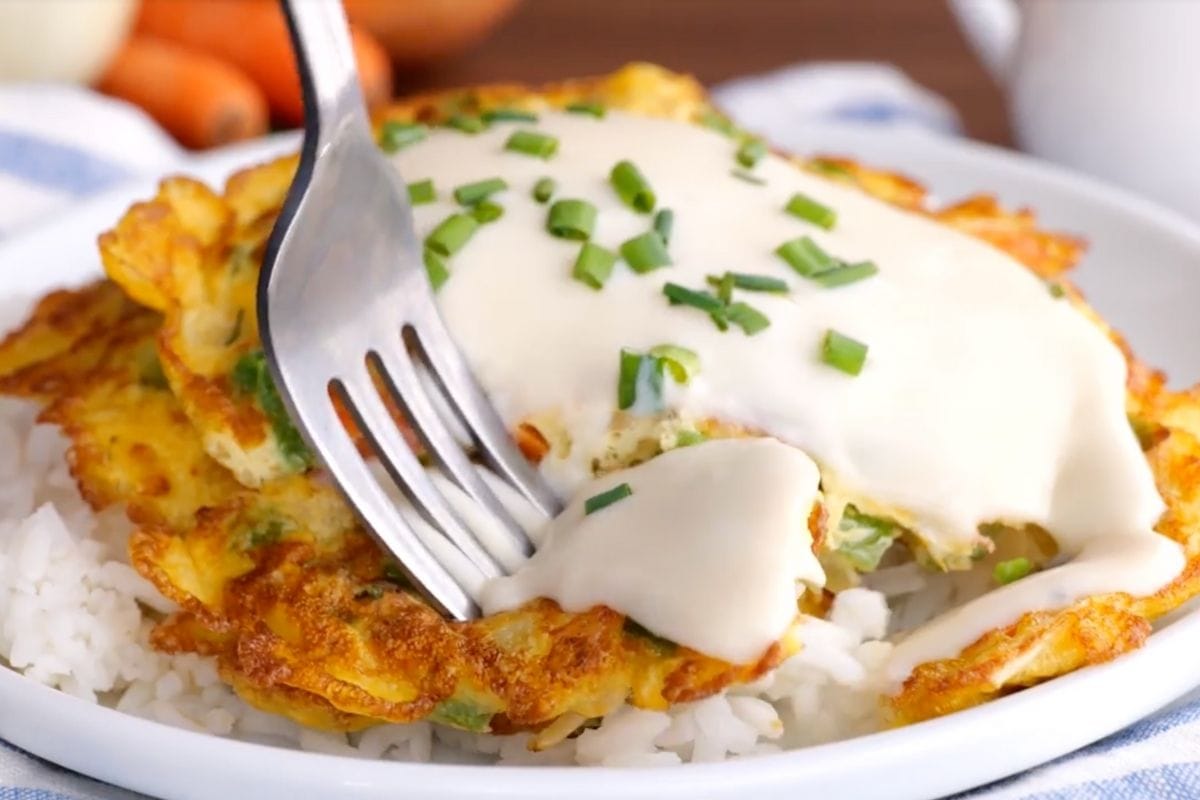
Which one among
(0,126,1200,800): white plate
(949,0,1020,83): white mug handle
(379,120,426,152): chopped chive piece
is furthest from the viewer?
(949,0,1020,83): white mug handle

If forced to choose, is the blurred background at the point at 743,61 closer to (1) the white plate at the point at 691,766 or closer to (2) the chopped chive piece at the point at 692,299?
(2) the chopped chive piece at the point at 692,299

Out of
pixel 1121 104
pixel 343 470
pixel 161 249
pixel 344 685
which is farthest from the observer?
pixel 1121 104

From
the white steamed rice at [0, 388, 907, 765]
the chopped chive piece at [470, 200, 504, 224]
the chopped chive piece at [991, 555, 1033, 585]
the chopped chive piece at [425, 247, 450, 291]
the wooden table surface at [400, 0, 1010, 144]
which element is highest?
the chopped chive piece at [470, 200, 504, 224]

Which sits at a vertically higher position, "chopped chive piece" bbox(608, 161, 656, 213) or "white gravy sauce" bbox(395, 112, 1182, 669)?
"chopped chive piece" bbox(608, 161, 656, 213)

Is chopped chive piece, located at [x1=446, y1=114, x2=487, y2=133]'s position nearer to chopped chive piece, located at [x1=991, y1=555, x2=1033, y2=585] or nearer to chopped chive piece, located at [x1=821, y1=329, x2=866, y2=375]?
chopped chive piece, located at [x1=821, y1=329, x2=866, y2=375]

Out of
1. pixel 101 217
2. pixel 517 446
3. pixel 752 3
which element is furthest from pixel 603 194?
pixel 752 3

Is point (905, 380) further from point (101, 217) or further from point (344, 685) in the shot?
point (101, 217)

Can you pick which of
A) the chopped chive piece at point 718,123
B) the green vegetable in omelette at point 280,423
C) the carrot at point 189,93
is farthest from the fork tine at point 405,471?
the carrot at point 189,93

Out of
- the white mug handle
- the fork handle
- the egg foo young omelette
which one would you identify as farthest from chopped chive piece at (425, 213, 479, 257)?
the white mug handle
